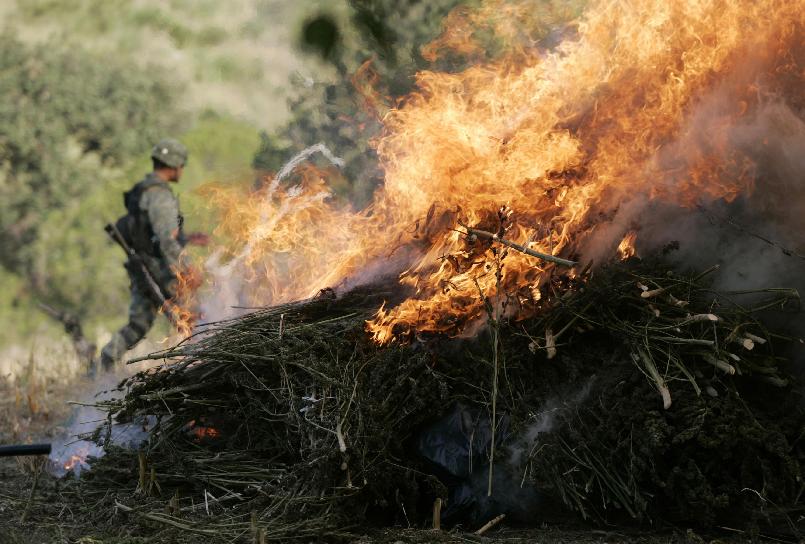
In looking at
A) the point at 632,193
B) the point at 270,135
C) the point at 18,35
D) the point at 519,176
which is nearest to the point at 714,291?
the point at 632,193

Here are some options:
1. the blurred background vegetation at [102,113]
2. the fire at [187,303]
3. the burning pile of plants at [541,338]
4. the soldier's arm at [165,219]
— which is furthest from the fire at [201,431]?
the blurred background vegetation at [102,113]

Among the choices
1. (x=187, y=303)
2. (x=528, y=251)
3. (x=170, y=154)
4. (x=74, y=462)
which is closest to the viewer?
(x=528, y=251)

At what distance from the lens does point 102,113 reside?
17625mm

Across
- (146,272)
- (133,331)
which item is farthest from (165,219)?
(133,331)

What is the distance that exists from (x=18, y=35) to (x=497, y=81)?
14.8 metres

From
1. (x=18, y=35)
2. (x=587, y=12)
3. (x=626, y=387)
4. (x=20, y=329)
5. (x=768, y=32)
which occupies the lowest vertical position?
(x=20, y=329)

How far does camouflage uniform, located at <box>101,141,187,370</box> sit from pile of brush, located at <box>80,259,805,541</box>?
3982mm

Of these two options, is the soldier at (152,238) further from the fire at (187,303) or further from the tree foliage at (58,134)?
the tree foliage at (58,134)

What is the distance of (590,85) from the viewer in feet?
19.0

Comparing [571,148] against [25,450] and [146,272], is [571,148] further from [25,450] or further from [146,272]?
[146,272]

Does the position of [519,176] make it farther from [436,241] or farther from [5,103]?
[5,103]

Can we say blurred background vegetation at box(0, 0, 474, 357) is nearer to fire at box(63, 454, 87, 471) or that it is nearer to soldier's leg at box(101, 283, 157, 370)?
soldier's leg at box(101, 283, 157, 370)

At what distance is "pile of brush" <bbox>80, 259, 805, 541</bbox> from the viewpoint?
14.8 feet

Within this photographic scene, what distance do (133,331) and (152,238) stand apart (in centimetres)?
97
